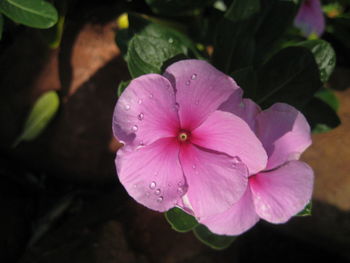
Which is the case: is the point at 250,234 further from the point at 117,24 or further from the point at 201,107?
the point at 201,107

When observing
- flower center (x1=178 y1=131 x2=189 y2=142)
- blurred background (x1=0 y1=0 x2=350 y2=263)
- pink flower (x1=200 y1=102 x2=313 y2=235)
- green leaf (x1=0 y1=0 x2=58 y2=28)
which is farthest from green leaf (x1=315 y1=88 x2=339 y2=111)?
green leaf (x1=0 y1=0 x2=58 y2=28)

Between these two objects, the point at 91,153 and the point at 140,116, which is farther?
the point at 91,153

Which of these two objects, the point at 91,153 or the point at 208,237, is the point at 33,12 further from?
the point at 208,237

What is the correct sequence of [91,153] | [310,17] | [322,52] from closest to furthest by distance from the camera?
[322,52] < [310,17] < [91,153]

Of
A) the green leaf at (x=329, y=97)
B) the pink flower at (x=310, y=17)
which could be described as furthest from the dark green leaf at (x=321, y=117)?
the pink flower at (x=310, y=17)

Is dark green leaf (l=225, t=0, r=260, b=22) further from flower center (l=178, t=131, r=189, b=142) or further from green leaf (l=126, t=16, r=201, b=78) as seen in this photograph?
flower center (l=178, t=131, r=189, b=142)

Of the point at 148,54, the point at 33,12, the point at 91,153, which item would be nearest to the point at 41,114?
the point at 91,153

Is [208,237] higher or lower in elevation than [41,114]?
higher

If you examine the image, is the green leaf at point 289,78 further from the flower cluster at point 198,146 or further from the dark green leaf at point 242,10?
the flower cluster at point 198,146

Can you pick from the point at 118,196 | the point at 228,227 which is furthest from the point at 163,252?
the point at 228,227
